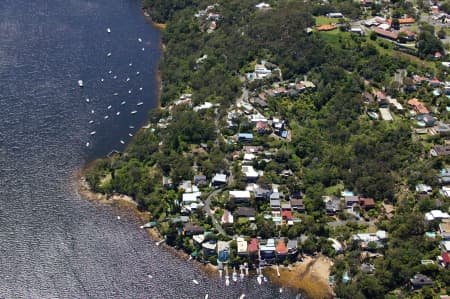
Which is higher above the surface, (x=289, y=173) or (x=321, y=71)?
(x=321, y=71)

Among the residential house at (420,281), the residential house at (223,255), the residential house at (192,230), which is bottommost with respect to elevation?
the residential house at (420,281)

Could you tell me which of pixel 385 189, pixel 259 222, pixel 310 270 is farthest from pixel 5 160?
pixel 385 189

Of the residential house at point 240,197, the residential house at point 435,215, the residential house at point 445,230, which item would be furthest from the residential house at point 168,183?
the residential house at point 445,230

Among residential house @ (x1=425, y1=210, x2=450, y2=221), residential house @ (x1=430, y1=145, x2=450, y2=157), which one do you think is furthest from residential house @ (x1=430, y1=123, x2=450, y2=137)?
residential house @ (x1=425, y1=210, x2=450, y2=221)

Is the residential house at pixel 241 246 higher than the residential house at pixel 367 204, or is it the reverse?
the residential house at pixel 367 204

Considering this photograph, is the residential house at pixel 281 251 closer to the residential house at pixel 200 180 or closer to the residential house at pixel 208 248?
the residential house at pixel 208 248

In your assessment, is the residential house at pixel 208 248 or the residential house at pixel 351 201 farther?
the residential house at pixel 351 201

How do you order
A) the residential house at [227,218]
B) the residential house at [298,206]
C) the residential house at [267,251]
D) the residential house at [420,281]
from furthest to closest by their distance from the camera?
the residential house at [298,206] → the residential house at [227,218] → the residential house at [267,251] → the residential house at [420,281]

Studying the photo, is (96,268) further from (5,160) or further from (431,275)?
(431,275)

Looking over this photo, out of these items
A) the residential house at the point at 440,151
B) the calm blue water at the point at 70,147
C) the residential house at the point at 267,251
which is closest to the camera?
the calm blue water at the point at 70,147
